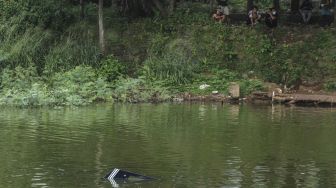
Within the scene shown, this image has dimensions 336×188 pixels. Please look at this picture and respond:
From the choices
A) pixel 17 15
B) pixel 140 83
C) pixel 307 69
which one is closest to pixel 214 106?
pixel 140 83

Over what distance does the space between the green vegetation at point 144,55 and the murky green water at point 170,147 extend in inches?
185

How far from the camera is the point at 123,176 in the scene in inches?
540

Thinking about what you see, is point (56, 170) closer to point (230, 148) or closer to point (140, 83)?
point (230, 148)

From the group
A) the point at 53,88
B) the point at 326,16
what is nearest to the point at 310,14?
the point at 326,16

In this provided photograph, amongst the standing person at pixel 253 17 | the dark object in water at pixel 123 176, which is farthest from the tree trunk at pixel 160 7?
the dark object in water at pixel 123 176

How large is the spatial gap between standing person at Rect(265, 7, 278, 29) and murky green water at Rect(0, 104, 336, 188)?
10.5 m

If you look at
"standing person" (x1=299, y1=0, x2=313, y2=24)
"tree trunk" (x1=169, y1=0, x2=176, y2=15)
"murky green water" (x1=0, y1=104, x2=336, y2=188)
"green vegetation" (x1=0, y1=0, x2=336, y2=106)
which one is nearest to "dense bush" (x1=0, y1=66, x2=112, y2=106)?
"green vegetation" (x1=0, y1=0, x2=336, y2=106)

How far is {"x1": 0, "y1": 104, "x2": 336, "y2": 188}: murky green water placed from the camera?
14086mm

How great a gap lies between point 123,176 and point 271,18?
23.5 m

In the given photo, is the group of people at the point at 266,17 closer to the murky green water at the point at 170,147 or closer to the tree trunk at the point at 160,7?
the tree trunk at the point at 160,7

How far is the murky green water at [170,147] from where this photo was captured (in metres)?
14.1

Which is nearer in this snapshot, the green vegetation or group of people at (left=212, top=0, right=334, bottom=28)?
the green vegetation

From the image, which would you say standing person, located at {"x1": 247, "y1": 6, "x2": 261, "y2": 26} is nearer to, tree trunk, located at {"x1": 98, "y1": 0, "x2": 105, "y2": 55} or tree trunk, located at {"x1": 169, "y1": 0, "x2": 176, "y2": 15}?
tree trunk, located at {"x1": 169, "y1": 0, "x2": 176, "y2": 15}

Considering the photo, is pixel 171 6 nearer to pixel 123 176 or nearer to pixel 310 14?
pixel 310 14
